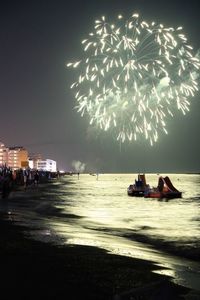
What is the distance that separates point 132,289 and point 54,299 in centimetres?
172

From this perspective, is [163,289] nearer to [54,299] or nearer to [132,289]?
[132,289]

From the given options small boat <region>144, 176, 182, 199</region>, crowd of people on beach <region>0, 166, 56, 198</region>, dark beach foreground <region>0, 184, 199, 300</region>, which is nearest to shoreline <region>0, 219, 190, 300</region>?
dark beach foreground <region>0, 184, 199, 300</region>

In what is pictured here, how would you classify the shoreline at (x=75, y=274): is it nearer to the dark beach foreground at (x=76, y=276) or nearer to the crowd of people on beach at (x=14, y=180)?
the dark beach foreground at (x=76, y=276)

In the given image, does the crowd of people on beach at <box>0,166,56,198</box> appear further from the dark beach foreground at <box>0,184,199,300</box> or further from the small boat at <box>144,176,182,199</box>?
the dark beach foreground at <box>0,184,199,300</box>

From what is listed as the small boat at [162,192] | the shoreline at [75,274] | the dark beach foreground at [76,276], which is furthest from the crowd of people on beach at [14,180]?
the dark beach foreground at [76,276]

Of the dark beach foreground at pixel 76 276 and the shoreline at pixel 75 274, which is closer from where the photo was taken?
the dark beach foreground at pixel 76 276

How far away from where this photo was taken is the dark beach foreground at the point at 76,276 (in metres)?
7.98

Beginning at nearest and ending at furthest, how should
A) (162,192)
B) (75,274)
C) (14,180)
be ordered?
(75,274) < (162,192) < (14,180)

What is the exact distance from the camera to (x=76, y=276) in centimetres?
934

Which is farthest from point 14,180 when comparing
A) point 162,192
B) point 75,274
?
point 75,274

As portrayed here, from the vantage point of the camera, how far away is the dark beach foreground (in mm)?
7977

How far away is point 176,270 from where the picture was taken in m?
11.3

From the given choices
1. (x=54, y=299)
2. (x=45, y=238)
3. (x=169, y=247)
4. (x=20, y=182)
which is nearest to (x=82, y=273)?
(x=54, y=299)

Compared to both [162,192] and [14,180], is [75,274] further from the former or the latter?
[14,180]
